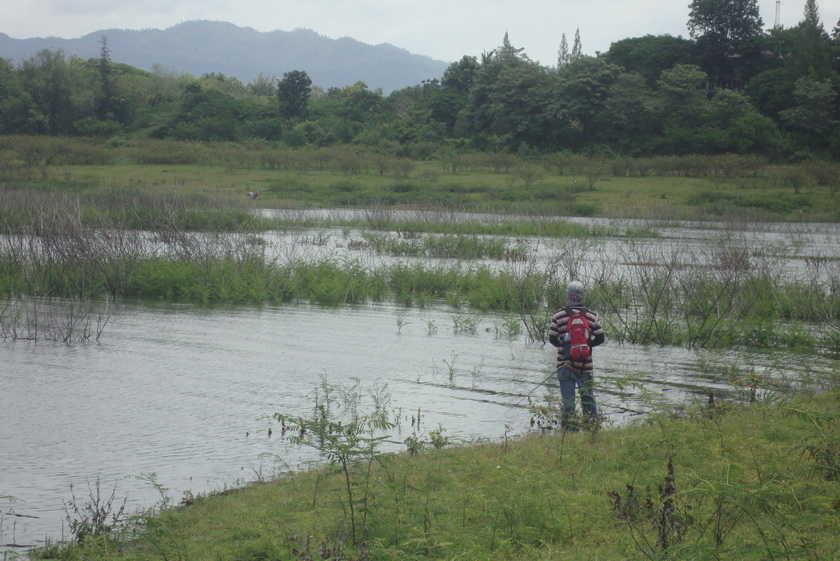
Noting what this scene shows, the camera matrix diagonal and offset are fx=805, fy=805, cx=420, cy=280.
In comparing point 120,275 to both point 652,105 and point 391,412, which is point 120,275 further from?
point 652,105

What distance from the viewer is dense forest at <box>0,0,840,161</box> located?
57.1 meters

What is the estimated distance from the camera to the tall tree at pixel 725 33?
64.4 m

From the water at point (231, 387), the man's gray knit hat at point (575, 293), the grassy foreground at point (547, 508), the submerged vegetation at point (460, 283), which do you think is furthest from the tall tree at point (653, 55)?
the grassy foreground at point (547, 508)

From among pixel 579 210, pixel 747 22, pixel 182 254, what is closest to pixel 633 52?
pixel 747 22

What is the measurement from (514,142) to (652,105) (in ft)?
33.4

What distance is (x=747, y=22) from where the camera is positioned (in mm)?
64688

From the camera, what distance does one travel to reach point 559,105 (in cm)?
5866

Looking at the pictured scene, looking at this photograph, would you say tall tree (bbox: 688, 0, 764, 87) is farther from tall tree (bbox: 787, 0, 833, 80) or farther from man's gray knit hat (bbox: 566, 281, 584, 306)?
man's gray knit hat (bbox: 566, 281, 584, 306)

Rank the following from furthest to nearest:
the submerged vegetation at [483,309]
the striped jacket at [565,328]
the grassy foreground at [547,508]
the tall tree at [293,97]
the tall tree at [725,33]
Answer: the tall tree at [293,97] < the tall tree at [725,33] < the striped jacket at [565,328] < the submerged vegetation at [483,309] < the grassy foreground at [547,508]

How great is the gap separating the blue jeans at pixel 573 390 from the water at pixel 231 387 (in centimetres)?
42

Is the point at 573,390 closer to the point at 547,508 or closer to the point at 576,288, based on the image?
the point at 576,288

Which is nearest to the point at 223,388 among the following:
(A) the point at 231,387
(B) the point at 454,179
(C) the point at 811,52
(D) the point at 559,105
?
(A) the point at 231,387

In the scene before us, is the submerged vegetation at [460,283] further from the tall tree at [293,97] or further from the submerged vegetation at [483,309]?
the tall tree at [293,97]

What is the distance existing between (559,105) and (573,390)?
51.7 metres
